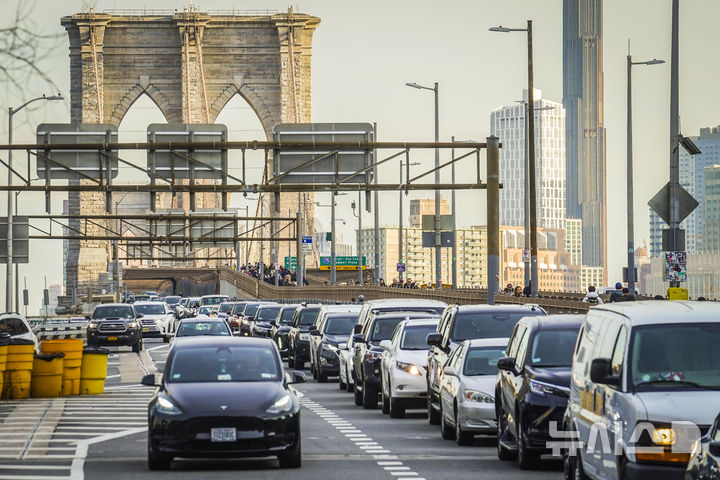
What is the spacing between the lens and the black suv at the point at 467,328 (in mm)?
22609

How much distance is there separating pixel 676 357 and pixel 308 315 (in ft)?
101

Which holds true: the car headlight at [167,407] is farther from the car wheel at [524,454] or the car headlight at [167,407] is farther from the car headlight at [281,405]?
the car wheel at [524,454]

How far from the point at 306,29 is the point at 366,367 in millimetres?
116827

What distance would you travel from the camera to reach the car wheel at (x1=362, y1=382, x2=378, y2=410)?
26594 millimetres

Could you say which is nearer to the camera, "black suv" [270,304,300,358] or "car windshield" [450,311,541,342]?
"car windshield" [450,311,541,342]

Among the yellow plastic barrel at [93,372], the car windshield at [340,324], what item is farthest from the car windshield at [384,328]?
→ the car windshield at [340,324]

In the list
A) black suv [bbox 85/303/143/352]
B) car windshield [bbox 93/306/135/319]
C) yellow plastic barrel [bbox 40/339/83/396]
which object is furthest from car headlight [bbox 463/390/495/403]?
car windshield [bbox 93/306/135/319]

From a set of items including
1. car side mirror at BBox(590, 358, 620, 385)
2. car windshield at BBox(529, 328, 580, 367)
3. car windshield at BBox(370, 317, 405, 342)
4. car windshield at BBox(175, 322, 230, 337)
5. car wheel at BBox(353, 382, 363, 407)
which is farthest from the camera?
car windshield at BBox(175, 322, 230, 337)

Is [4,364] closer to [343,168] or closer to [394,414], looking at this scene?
[394,414]

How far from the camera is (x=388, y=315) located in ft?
93.3

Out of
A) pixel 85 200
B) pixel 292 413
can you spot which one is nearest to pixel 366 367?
pixel 292 413

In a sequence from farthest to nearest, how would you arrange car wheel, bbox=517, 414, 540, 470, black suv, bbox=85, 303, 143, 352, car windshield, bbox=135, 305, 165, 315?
1. car windshield, bbox=135, 305, 165, 315
2. black suv, bbox=85, 303, 143, 352
3. car wheel, bbox=517, 414, 540, 470

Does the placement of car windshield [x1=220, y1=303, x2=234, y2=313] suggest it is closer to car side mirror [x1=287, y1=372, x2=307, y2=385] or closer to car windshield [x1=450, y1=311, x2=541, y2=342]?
car windshield [x1=450, y1=311, x2=541, y2=342]

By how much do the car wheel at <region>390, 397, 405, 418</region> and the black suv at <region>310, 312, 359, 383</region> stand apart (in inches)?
397
